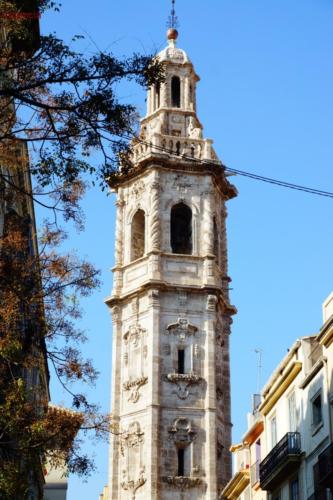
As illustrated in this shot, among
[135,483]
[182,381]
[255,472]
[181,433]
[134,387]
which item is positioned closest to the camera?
[255,472]

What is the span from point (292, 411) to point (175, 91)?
28757 mm

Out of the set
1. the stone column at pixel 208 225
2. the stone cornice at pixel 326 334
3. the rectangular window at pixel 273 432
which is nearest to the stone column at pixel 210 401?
the stone column at pixel 208 225

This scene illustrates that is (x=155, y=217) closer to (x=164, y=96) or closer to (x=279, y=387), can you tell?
(x=164, y=96)

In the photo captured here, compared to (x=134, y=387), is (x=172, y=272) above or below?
above

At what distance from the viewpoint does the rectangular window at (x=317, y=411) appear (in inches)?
1171

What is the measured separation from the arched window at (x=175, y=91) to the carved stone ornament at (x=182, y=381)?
14682 mm

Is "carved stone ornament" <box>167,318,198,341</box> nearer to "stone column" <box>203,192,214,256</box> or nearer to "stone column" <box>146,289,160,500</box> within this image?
"stone column" <box>146,289,160,500</box>

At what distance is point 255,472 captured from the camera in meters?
36.5

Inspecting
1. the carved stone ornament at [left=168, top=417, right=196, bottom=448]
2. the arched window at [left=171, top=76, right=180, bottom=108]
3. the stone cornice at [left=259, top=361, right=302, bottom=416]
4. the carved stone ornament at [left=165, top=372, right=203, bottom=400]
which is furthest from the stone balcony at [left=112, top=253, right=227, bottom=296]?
the stone cornice at [left=259, top=361, right=302, bottom=416]

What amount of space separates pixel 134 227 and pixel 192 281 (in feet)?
15.9

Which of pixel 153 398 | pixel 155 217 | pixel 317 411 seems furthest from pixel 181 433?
pixel 317 411

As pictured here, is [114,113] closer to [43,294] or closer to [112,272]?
[43,294]

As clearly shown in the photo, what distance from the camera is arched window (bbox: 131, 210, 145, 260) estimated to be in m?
54.8

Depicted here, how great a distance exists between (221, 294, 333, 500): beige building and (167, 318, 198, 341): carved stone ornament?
48.2 ft
